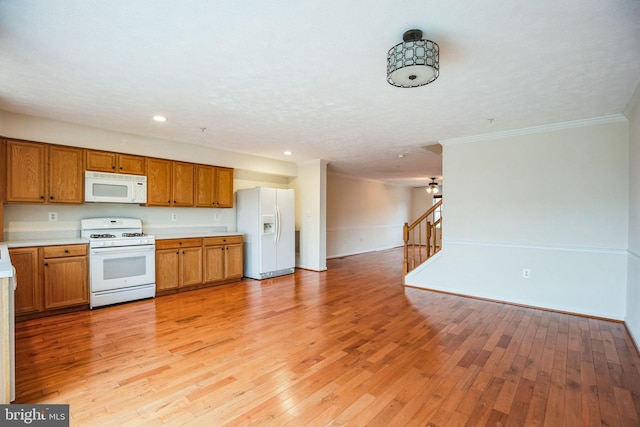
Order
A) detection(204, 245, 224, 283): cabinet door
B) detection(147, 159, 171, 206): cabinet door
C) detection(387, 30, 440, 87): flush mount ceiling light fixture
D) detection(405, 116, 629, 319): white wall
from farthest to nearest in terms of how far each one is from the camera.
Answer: detection(204, 245, 224, 283): cabinet door < detection(147, 159, 171, 206): cabinet door < detection(405, 116, 629, 319): white wall < detection(387, 30, 440, 87): flush mount ceiling light fixture

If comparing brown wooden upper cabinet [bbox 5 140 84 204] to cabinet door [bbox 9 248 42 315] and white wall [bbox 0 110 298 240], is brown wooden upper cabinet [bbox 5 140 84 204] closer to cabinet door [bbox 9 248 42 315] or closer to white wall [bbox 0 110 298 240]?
white wall [bbox 0 110 298 240]

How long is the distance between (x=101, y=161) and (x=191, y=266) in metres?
1.98

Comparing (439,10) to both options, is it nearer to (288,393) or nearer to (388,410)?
(388,410)

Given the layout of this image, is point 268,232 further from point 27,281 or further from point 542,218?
point 542,218

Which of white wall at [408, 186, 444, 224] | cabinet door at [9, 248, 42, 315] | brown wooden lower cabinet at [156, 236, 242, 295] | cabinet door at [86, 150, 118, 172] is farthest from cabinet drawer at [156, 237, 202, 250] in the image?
white wall at [408, 186, 444, 224]

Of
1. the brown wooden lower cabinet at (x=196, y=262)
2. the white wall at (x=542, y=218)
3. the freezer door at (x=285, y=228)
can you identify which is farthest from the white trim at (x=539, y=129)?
the brown wooden lower cabinet at (x=196, y=262)

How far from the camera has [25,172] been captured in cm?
366

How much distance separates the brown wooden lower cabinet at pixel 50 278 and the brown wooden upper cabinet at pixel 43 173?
2.18 ft

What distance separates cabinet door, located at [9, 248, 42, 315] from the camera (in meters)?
3.44

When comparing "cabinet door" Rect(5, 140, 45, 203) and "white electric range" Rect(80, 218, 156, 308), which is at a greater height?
"cabinet door" Rect(5, 140, 45, 203)

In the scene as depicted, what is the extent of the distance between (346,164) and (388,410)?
562cm

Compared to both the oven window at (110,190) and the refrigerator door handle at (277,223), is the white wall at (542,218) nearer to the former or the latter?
the refrigerator door handle at (277,223)

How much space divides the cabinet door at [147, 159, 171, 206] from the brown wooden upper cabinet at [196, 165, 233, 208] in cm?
50

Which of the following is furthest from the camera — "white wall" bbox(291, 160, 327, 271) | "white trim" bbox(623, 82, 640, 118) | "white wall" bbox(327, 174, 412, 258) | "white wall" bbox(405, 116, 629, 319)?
Answer: "white wall" bbox(327, 174, 412, 258)
